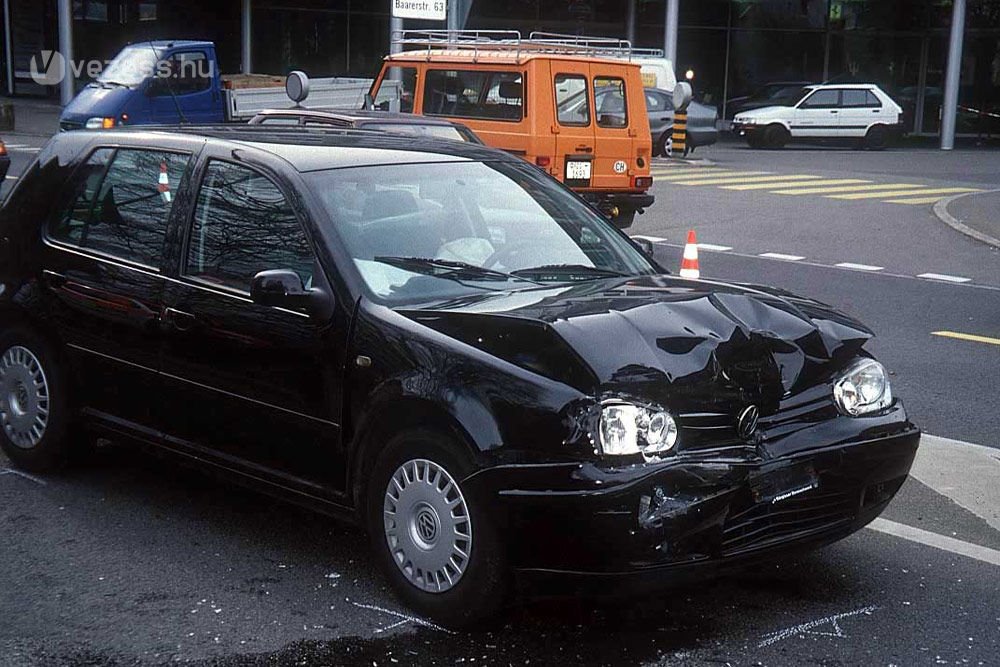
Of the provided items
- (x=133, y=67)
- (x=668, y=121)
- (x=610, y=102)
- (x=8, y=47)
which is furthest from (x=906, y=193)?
(x=8, y=47)

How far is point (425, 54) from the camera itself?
51.3 ft

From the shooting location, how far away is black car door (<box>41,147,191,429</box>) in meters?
5.66

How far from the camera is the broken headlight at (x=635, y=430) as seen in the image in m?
4.20

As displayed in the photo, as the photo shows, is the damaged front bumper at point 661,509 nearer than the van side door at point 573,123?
Yes

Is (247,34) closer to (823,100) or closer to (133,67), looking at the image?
(823,100)

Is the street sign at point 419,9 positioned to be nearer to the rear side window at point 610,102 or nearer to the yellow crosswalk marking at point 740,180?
the yellow crosswalk marking at point 740,180

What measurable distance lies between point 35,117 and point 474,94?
21.5 meters

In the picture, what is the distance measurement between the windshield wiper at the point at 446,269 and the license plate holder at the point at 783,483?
1298 millimetres

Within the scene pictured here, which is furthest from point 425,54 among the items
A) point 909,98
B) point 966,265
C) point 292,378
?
point 909,98

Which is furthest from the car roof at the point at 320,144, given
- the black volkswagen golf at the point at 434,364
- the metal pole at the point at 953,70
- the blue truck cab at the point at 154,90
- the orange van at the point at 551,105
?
the metal pole at the point at 953,70

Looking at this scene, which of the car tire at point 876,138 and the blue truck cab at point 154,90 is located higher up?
the blue truck cab at point 154,90

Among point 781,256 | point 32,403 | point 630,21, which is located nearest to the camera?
point 32,403

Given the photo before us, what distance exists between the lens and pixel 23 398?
6246 mm

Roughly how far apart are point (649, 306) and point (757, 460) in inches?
26.7
